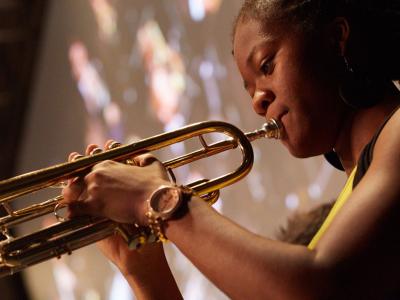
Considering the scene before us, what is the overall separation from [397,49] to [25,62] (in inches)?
149

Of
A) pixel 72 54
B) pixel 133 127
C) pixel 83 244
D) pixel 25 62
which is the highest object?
pixel 25 62

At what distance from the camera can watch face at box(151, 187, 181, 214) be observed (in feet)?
3.27

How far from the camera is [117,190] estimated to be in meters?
1.07

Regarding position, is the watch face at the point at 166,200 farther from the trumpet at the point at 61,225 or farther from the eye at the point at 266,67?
the eye at the point at 266,67

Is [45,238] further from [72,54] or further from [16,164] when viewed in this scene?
[16,164]

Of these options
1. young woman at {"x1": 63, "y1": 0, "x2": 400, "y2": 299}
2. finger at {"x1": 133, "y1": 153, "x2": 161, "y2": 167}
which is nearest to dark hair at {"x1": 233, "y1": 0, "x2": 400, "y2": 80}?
young woman at {"x1": 63, "y1": 0, "x2": 400, "y2": 299}

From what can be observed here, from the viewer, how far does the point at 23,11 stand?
4391 mm

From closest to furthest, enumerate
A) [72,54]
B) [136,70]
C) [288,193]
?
1. [288,193]
2. [136,70]
3. [72,54]

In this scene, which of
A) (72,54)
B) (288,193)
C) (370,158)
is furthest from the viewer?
(72,54)

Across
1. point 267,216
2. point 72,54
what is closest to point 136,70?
point 72,54

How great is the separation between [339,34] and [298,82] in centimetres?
12

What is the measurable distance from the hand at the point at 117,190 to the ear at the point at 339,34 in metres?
0.37

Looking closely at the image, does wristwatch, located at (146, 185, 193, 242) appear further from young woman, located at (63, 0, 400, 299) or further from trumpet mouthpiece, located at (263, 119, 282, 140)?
trumpet mouthpiece, located at (263, 119, 282, 140)

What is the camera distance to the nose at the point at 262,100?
1.21 metres
